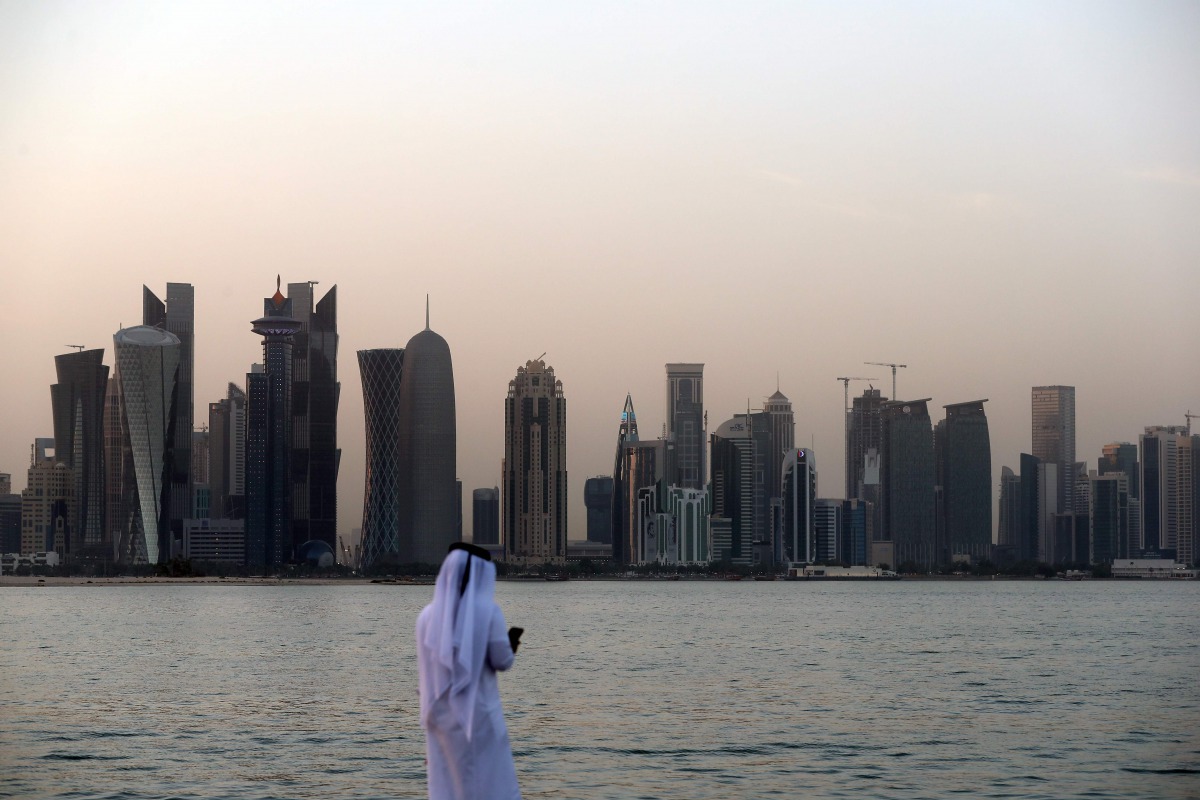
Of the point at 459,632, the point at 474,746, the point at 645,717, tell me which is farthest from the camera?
the point at 645,717

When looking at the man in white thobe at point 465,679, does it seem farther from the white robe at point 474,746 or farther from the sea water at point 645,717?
the sea water at point 645,717

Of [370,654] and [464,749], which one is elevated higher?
[464,749]

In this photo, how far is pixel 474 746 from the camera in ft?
38.4

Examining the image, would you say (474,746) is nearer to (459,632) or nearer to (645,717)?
(459,632)

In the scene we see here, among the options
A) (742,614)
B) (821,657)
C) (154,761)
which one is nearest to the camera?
(154,761)

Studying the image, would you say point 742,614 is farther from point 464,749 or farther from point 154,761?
point 464,749

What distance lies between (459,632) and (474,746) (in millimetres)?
987

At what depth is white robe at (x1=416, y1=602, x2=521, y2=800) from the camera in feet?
38.1

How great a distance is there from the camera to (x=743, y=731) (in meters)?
33.3

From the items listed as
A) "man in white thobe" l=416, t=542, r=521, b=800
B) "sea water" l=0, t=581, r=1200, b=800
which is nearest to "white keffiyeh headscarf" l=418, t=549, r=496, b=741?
"man in white thobe" l=416, t=542, r=521, b=800

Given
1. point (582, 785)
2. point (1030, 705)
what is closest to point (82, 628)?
point (1030, 705)

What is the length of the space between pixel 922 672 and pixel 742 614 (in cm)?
6757

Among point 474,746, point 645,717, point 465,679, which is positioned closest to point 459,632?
point 465,679

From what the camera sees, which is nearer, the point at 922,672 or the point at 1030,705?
the point at 1030,705
